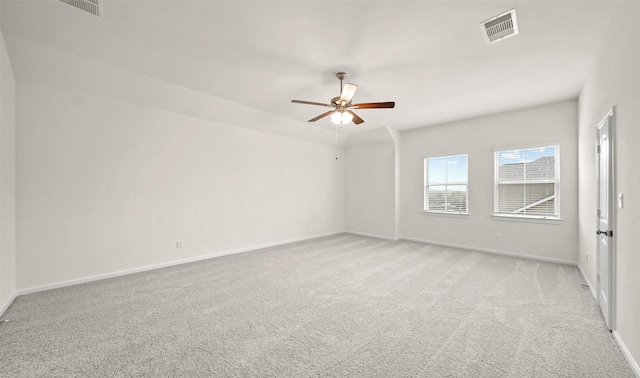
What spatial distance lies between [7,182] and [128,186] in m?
1.26

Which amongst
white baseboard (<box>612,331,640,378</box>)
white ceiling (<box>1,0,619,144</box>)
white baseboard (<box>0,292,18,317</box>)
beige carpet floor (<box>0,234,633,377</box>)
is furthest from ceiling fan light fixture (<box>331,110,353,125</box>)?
white baseboard (<box>0,292,18,317</box>)

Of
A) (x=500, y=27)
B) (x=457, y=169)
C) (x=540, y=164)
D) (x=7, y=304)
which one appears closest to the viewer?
(x=500, y=27)

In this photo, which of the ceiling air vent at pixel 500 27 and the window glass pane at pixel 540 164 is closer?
the ceiling air vent at pixel 500 27

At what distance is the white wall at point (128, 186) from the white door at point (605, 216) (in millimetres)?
5220

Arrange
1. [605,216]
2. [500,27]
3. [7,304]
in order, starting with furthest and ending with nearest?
[7,304] < [605,216] < [500,27]

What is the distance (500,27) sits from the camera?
8.02 ft

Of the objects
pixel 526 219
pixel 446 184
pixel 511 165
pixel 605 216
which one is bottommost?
pixel 526 219

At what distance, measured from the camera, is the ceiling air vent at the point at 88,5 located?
2176mm

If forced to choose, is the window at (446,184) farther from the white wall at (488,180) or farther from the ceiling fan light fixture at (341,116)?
the ceiling fan light fixture at (341,116)

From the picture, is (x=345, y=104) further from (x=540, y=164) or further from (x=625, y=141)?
(x=540, y=164)

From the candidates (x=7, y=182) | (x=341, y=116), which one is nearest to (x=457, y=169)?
(x=341, y=116)

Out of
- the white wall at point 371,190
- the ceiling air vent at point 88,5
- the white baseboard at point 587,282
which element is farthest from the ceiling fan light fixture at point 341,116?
the white baseboard at point 587,282

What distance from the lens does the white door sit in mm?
2340

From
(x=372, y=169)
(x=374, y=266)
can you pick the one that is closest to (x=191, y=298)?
(x=374, y=266)
